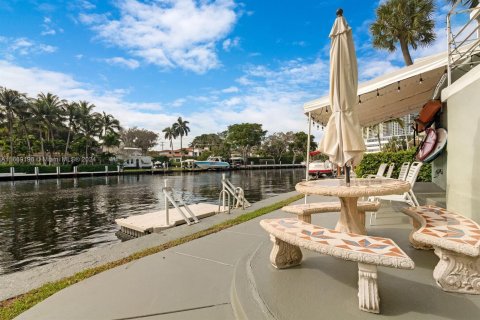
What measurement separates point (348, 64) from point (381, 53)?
19015mm

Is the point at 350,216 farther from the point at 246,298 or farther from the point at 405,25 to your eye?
the point at 405,25

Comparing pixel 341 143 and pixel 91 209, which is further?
pixel 91 209

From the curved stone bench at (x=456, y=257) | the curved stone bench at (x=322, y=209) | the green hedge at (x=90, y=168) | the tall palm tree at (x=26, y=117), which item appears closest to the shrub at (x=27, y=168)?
the green hedge at (x=90, y=168)

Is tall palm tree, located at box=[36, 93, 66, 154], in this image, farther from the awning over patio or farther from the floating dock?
the awning over patio

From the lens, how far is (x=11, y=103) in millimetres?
39375

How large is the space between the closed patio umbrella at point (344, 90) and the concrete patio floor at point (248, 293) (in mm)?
1336

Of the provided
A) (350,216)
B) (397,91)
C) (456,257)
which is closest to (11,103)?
(397,91)

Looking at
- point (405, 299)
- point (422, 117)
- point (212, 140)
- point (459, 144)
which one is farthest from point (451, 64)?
point (212, 140)

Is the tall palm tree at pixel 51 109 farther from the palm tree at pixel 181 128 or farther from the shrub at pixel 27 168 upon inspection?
the palm tree at pixel 181 128

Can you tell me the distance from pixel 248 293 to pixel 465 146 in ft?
Answer: 11.6

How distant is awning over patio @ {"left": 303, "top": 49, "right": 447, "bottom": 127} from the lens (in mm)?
4949

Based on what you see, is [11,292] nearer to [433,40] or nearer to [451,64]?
[451,64]

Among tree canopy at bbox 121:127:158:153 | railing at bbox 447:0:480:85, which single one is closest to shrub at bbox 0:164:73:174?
tree canopy at bbox 121:127:158:153

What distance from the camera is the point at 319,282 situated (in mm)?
2637
